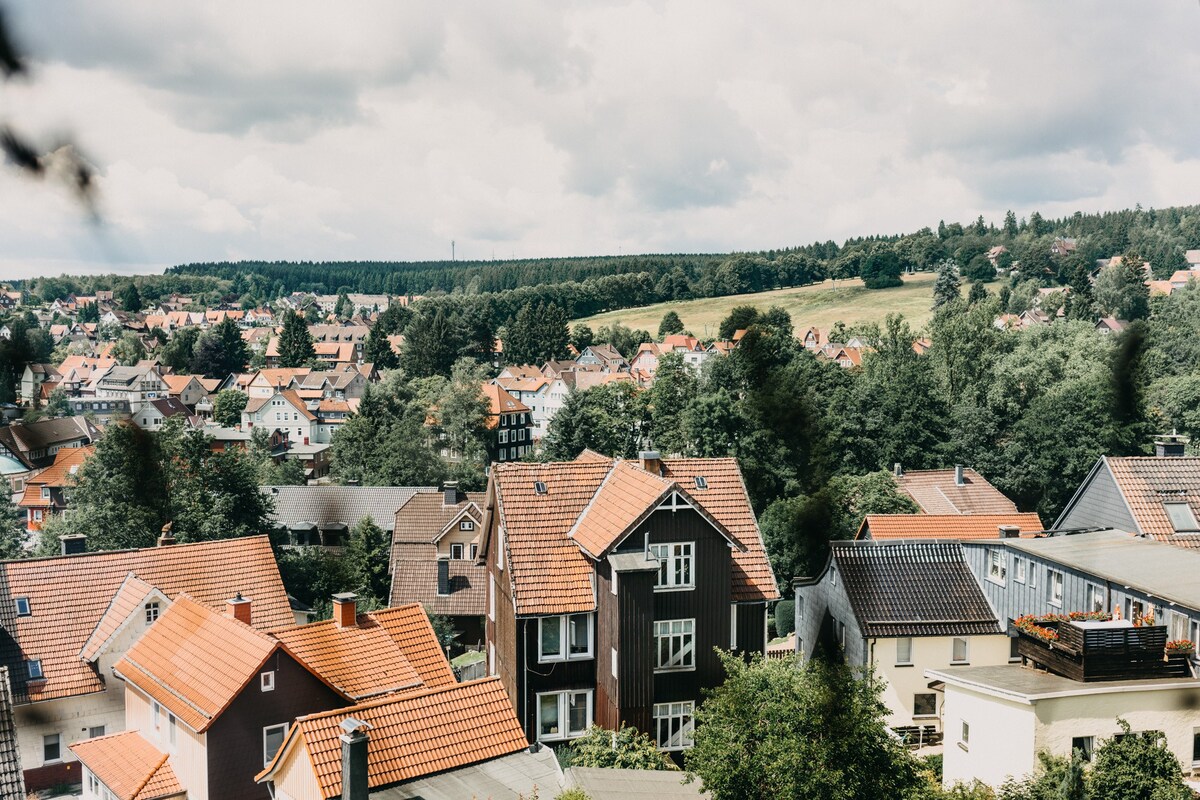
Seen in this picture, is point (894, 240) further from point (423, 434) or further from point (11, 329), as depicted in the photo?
point (423, 434)

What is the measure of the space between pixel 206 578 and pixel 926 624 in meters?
11.5

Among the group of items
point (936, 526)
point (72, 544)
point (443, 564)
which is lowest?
point (443, 564)

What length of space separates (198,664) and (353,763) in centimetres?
404

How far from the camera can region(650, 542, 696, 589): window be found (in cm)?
1195

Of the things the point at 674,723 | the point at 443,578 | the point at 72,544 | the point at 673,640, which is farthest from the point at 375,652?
the point at 443,578

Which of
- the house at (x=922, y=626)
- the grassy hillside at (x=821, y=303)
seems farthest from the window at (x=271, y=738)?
the grassy hillside at (x=821, y=303)

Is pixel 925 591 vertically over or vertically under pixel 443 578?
over

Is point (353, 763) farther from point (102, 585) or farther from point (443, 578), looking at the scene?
point (443, 578)

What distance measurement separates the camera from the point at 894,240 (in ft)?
11.2

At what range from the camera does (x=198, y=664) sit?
12.2m

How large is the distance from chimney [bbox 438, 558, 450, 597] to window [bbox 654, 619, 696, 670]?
48.9 feet

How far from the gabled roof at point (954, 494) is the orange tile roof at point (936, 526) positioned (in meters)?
3.79

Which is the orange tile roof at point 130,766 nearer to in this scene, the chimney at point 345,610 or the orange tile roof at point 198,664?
the orange tile roof at point 198,664

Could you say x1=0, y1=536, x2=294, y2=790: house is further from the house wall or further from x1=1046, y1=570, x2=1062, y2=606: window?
x1=1046, y1=570, x2=1062, y2=606: window
